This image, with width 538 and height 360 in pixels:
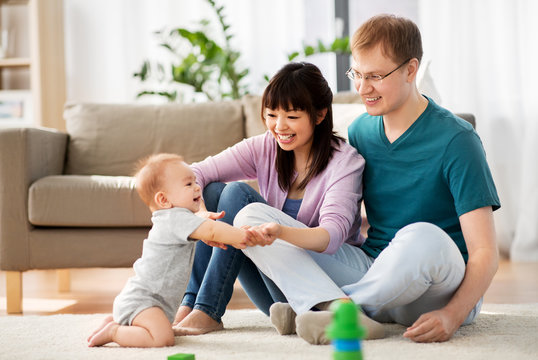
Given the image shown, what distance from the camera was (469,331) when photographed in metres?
1.52

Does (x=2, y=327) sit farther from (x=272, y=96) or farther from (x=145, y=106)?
(x=145, y=106)

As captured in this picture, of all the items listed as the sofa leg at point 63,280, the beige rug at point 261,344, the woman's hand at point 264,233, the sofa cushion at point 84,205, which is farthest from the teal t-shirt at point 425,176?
the sofa leg at point 63,280

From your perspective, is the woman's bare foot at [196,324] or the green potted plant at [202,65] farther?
the green potted plant at [202,65]

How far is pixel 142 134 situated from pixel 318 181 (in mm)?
1492

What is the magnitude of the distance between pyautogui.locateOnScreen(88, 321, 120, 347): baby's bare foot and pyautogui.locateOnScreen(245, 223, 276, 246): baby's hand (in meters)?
0.38

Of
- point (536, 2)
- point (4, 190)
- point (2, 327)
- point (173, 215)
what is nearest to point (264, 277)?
point (173, 215)

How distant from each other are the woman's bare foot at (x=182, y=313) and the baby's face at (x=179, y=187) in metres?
0.30

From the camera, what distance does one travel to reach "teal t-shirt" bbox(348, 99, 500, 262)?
1405 mm

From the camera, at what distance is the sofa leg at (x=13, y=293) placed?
2186mm

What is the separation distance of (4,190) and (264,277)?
43.8 inches

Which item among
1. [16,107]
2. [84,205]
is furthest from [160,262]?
[16,107]

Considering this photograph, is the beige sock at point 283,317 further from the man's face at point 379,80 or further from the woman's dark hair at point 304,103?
the man's face at point 379,80

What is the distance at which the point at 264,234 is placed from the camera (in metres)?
1.34

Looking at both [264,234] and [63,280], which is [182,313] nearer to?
[264,234]
